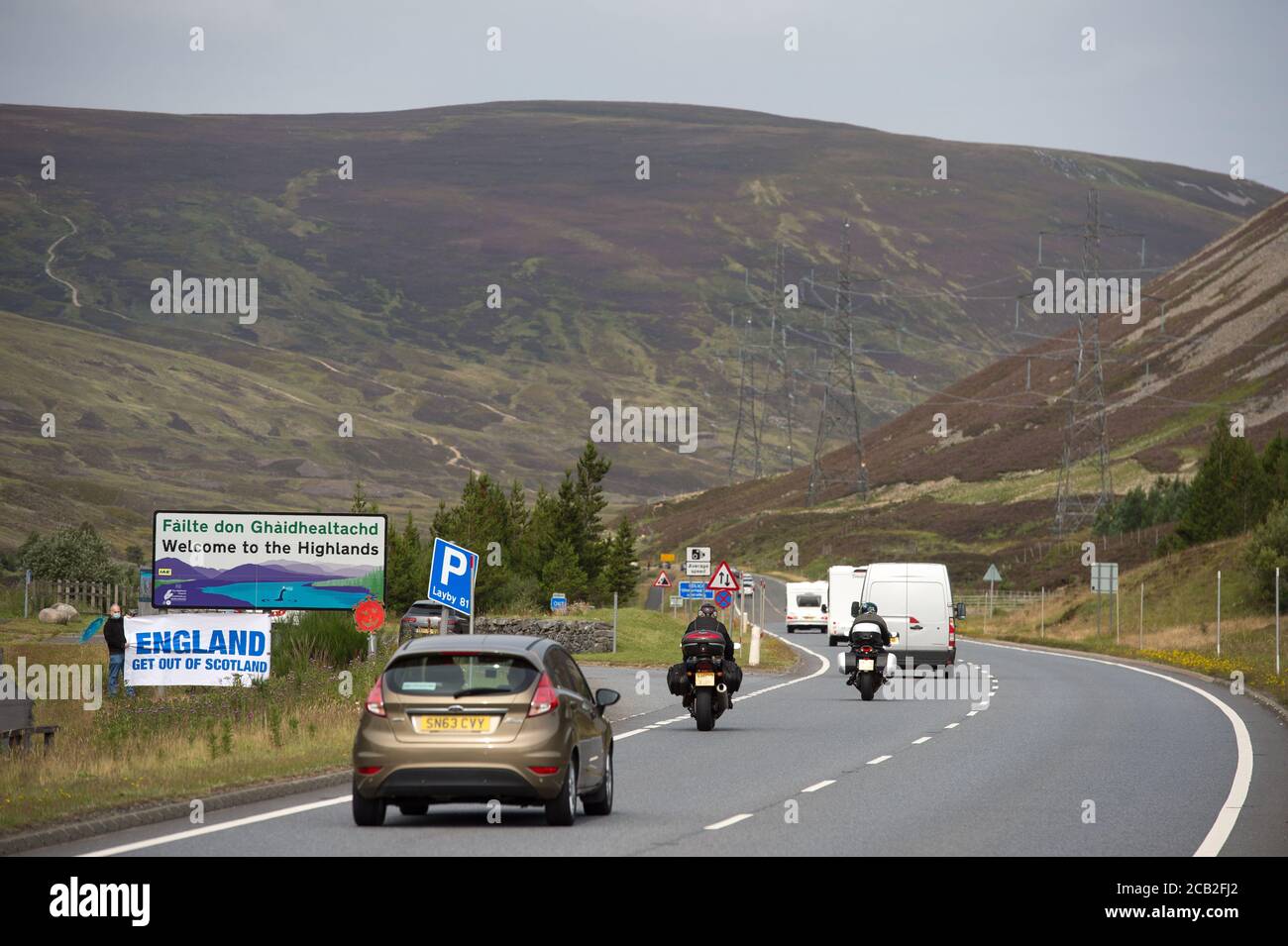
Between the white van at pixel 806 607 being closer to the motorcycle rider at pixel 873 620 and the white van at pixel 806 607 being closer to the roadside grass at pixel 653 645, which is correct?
the roadside grass at pixel 653 645

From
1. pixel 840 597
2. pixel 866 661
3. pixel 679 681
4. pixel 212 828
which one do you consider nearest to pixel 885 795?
→ pixel 212 828

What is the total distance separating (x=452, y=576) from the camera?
87.4ft

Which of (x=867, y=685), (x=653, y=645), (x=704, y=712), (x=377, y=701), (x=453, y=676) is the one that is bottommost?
(x=653, y=645)

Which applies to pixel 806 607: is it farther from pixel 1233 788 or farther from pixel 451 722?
pixel 451 722

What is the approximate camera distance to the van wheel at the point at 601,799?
15.2m

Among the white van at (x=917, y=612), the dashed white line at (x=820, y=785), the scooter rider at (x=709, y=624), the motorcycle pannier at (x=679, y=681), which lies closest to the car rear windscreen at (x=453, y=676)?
the dashed white line at (x=820, y=785)

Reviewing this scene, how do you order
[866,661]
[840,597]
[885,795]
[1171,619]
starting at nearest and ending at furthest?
[885,795] → [866,661] → [840,597] → [1171,619]

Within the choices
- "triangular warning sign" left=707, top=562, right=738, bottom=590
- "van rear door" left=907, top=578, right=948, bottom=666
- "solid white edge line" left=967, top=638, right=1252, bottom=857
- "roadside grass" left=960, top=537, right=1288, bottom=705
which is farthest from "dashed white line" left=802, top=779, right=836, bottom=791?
"triangular warning sign" left=707, top=562, right=738, bottom=590

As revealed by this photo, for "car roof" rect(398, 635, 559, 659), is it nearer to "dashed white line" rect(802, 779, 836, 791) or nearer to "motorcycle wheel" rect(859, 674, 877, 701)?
"dashed white line" rect(802, 779, 836, 791)

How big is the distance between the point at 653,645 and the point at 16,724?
104ft

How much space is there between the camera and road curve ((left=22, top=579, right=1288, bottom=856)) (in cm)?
1321
